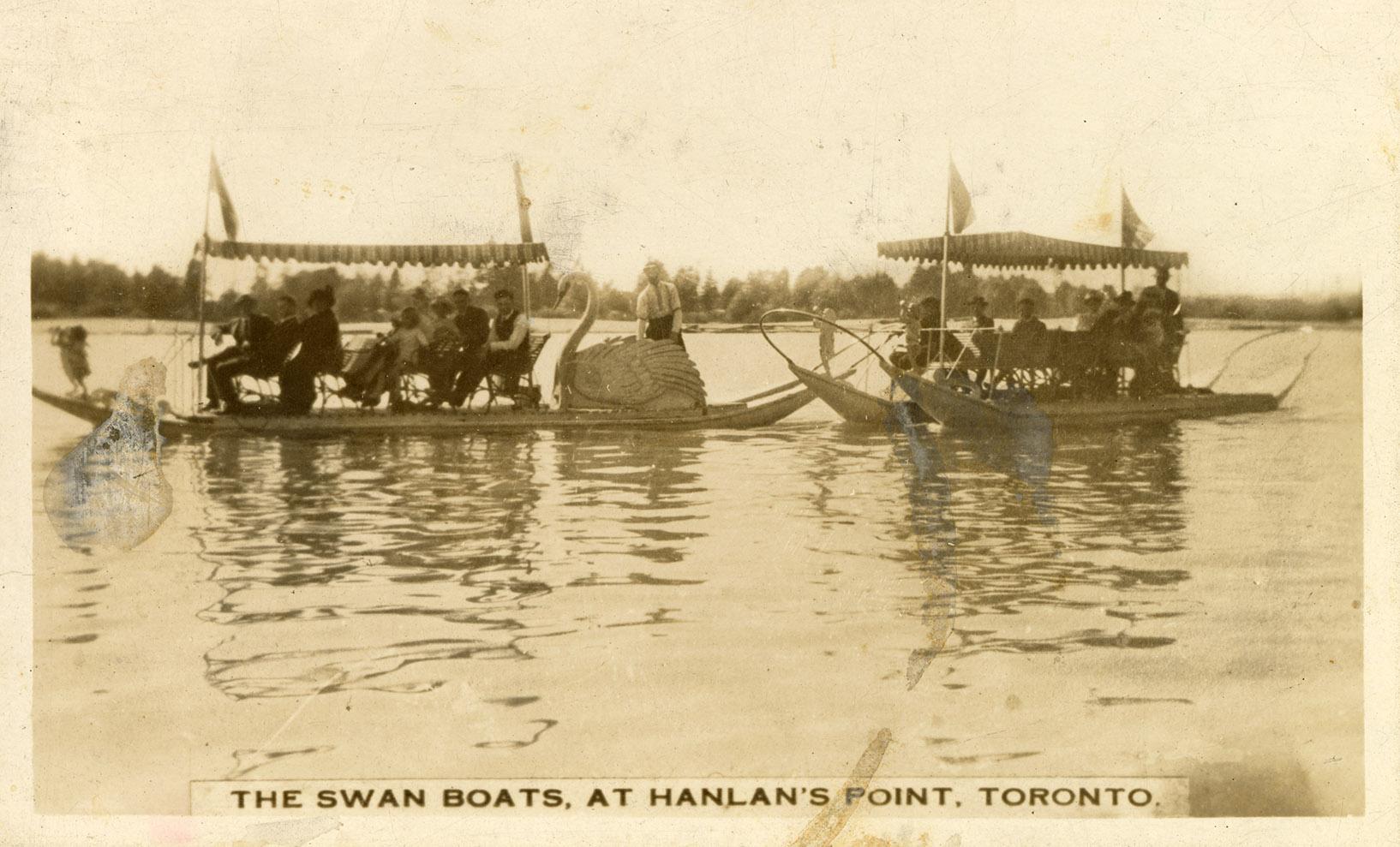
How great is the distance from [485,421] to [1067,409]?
7.91 feet

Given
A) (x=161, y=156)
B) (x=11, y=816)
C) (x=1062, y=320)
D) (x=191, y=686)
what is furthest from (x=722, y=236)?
(x=11, y=816)

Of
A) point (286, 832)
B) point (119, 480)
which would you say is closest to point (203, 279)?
point (119, 480)

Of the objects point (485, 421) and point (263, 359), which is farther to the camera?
point (485, 421)

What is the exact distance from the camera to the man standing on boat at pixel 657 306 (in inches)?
168

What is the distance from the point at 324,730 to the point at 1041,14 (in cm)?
322

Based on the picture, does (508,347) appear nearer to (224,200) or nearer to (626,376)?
(626,376)

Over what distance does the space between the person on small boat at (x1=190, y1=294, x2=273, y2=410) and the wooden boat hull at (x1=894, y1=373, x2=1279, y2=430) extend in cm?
253

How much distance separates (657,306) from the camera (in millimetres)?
4391

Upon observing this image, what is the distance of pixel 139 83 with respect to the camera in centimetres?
398

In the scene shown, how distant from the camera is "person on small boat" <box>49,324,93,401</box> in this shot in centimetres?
398

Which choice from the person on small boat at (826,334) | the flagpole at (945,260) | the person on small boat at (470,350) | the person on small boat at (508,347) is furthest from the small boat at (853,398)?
the person on small boat at (470,350)

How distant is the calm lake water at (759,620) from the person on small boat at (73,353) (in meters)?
0.06

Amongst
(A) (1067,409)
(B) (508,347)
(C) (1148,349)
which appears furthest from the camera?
(B) (508,347)

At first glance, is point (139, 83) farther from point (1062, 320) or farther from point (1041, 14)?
point (1062, 320)
